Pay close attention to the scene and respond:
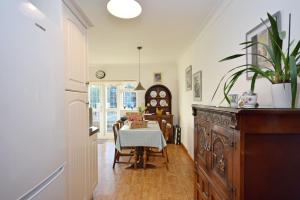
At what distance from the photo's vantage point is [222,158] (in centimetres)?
128

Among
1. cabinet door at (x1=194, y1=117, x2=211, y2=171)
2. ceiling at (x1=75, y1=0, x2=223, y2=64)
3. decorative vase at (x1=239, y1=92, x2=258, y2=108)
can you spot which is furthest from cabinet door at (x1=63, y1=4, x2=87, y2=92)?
decorative vase at (x1=239, y1=92, x2=258, y2=108)

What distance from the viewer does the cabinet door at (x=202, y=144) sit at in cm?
159

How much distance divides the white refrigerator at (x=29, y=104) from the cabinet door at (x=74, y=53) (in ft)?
2.21

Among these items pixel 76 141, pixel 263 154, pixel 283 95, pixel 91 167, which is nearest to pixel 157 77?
pixel 91 167

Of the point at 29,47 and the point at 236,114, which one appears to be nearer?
the point at 29,47

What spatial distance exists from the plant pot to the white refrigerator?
4.04 ft

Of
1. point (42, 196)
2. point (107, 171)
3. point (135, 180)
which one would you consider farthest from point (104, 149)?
point (42, 196)

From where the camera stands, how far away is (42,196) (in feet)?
3.34

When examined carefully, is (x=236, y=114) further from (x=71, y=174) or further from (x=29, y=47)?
(x=71, y=174)

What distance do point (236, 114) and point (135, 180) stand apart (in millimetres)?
2839

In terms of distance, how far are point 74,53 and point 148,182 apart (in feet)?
7.61

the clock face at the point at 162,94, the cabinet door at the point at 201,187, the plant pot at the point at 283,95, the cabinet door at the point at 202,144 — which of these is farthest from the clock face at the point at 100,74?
the plant pot at the point at 283,95

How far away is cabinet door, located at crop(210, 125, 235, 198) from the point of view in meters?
1.15

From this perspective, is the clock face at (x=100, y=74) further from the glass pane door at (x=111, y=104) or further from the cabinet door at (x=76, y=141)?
the cabinet door at (x=76, y=141)
